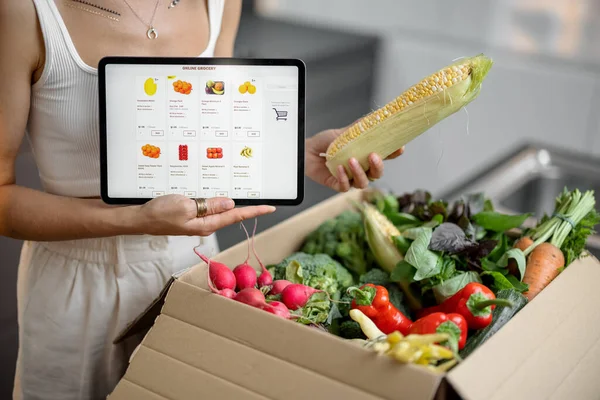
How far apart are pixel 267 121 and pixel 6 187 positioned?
1.46 ft

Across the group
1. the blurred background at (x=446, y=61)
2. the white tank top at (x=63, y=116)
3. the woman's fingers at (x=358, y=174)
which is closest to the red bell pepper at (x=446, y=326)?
the woman's fingers at (x=358, y=174)

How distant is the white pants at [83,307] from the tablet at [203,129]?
8.4 inches

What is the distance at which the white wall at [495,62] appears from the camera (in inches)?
120

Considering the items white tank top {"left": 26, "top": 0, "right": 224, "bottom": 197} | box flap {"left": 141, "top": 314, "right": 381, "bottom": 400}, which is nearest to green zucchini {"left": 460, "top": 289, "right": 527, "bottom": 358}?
box flap {"left": 141, "top": 314, "right": 381, "bottom": 400}

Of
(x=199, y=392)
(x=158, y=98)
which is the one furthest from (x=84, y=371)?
(x=158, y=98)

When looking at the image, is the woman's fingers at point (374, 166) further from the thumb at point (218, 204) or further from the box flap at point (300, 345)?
the box flap at point (300, 345)

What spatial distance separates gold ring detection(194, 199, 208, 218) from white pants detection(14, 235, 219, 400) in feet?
0.81

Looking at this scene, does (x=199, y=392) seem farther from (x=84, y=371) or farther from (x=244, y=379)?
(x=84, y=371)

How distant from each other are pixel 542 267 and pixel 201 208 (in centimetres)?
61

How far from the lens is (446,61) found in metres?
3.37

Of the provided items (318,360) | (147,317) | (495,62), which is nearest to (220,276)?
(147,317)

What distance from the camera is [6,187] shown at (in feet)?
3.64

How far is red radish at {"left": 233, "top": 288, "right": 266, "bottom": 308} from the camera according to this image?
1.02 meters

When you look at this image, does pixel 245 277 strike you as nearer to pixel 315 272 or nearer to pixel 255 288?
pixel 255 288
